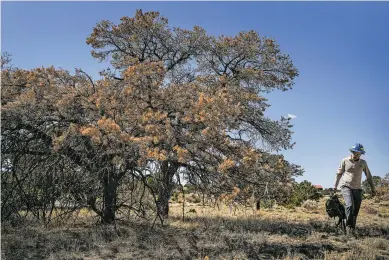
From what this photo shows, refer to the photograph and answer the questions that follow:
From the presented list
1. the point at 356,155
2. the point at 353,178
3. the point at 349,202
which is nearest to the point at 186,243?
the point at 349,202

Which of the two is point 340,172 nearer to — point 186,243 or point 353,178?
point 353,178

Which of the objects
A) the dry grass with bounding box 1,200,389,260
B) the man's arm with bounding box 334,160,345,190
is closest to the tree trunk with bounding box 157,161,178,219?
the dry grass with bounding box 1,200,389,260

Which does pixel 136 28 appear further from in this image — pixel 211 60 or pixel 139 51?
pixel 211 60

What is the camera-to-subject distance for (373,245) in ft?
27.8

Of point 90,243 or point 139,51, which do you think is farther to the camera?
point 139,51

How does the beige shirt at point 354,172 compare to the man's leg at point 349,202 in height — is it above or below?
above

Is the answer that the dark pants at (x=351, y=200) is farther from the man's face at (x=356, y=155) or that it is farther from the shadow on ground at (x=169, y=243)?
the man's face at (x=356, y=155)

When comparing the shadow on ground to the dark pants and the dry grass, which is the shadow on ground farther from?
the dark pants

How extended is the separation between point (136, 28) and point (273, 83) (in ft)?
18.6

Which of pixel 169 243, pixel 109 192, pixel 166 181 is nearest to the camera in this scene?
pixel 169 243

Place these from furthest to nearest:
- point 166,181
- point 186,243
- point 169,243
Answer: point 166,181
point 169,243
point 186,243

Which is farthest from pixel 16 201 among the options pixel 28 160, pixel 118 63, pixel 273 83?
pixel 273 83

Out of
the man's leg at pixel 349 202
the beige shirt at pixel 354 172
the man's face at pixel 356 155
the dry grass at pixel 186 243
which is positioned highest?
the man's face at pixel 356 155

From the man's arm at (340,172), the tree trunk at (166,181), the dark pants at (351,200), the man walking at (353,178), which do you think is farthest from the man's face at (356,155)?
the tree trunk at (166,181)
